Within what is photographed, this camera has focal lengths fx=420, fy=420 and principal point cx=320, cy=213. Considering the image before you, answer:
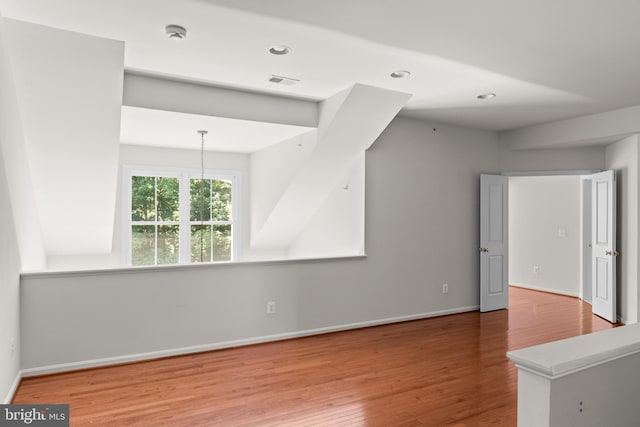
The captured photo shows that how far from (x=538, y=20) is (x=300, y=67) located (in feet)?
5.82

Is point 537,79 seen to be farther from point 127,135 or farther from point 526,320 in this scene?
point 127,135

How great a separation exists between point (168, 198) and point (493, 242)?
16.6ft

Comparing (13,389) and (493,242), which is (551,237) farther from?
(13,389)

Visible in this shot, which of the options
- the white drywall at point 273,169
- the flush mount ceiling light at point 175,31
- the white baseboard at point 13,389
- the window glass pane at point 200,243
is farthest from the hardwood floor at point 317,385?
the window glass pane at point 200,243

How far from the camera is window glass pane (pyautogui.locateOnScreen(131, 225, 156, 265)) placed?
6559 millimetres

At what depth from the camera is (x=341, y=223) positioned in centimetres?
558

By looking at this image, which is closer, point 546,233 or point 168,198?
point 168,198

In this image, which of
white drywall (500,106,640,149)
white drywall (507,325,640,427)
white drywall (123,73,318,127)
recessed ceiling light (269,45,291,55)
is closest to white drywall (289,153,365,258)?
white drywall (123,73,318,127)

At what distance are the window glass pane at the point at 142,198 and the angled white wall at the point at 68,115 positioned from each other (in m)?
2.00

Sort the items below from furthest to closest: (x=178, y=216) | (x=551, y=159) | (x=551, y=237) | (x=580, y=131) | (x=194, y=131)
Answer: (x=551, y=237)
(x=178, y=216)
(x=551, y=159)
(x=580, y=131)
(x=194, y=131)

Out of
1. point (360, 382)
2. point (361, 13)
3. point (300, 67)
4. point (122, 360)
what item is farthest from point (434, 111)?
point (122, 360)

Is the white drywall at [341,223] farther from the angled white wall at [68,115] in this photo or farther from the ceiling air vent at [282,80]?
the angled white wall at [68,115]

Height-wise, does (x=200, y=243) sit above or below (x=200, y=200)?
below

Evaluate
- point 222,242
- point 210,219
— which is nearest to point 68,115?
point 210,219
